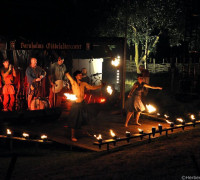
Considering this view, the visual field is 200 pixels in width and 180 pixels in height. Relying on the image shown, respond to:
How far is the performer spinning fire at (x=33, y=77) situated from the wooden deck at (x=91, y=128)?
1483 millimetres

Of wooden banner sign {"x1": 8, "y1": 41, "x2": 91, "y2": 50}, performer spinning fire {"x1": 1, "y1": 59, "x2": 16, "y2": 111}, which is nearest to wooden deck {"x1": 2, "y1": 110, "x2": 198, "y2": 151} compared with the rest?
performer spinning fire {"x1": 1, "y1": 59, "x2": 16, "y2": 111}

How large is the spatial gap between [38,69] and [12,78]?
1.30 metres

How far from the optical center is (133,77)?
1187 inches

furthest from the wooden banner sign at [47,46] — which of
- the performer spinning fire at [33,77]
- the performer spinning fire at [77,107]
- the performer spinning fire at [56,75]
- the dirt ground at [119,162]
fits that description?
the dirt ground at [119,162]

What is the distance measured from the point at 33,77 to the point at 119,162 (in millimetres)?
7480

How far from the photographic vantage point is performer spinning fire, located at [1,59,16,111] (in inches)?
528

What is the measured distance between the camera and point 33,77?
14250 millimetres

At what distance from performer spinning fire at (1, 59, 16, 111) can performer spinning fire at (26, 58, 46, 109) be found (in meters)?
0.71

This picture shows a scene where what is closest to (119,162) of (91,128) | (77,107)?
(77,107)

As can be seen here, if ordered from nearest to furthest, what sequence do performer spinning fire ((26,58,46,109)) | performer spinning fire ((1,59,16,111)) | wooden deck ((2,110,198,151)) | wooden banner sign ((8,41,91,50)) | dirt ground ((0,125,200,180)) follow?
dirt ground ((0,125,200,180))
wooden deck ((2,110,198,151))
wooden banner sign ((8,41,91,50))
performer spinning fire ((1,59,16,111))
performer spinning fire ((26,58,46,109))

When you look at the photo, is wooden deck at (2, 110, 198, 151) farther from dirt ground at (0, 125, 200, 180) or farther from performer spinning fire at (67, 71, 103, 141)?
performer spinning fire at (67, 71, 103, 141)

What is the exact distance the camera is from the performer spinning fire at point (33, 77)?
46.4 feet

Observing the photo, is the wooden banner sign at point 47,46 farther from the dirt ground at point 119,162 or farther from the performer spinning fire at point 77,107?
the dirt ground at point 119,162

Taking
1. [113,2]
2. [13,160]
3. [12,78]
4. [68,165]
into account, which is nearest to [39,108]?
[12,78]
